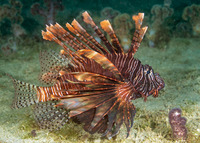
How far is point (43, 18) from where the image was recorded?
25.8 ft

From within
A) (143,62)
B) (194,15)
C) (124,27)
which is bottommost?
(143,62)

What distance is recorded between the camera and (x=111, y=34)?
107 inches

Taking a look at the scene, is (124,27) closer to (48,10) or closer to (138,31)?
(48,10)

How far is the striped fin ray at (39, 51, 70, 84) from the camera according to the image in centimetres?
296

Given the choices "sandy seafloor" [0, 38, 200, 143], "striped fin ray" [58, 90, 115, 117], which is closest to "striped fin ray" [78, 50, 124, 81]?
"striped fin ray" [58, 90, 115, 117]

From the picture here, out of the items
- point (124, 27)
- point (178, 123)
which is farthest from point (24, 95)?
point (124, 27)

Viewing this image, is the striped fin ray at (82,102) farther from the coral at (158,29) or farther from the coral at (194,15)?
the coral at (194,15)

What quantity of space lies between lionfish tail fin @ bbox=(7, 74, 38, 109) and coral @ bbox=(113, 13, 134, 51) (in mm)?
4728

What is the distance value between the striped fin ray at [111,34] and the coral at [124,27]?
414cm

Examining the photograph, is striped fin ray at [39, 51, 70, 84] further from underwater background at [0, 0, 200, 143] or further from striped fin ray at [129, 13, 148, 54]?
striped fin ray at [129, 13, 148, 54]

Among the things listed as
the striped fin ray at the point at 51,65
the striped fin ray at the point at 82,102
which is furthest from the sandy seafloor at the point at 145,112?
the striped fin ray at the point at 51,65

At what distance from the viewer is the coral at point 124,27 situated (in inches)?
272

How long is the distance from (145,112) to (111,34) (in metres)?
1.47

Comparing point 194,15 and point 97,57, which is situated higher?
point 194,15
